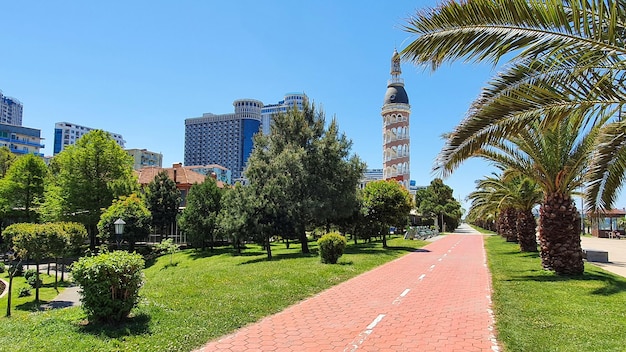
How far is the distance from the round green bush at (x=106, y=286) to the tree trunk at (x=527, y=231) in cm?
2277

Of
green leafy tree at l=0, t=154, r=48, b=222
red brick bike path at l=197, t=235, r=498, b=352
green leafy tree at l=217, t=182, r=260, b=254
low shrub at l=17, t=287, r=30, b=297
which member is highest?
green leafy tree at l=0, t=154, r=48, b=222

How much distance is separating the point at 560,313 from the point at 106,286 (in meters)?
8.19

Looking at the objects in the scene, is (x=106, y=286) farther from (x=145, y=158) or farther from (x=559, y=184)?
(x=145, y=158)

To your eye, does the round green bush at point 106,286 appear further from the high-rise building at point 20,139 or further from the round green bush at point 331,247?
the high-rise building at point 20,139

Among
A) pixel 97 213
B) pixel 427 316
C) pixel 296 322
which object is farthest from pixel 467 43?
pixel 97 213

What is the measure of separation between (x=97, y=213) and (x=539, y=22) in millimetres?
40337

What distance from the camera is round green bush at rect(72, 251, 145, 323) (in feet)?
22.7

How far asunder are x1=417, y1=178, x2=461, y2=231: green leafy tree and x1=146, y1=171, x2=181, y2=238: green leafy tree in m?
43.7

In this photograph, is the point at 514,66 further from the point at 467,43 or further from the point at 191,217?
the point at 191,217

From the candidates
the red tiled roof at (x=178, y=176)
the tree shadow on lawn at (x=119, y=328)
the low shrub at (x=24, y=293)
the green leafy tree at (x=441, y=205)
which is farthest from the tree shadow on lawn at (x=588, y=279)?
the green leafy tree at (x=441, y=205)

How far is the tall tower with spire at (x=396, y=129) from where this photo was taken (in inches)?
3713

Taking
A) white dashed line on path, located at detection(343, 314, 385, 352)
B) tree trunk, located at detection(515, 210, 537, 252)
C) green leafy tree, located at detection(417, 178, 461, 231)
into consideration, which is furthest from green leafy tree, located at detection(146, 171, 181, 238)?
green leafy tree, located at detection(417, 178, 461, 231)

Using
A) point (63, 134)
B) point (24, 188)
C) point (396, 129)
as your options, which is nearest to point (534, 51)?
point (24, 188)

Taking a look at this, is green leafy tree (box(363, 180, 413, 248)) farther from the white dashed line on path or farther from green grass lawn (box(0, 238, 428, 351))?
the white dashed line on path
